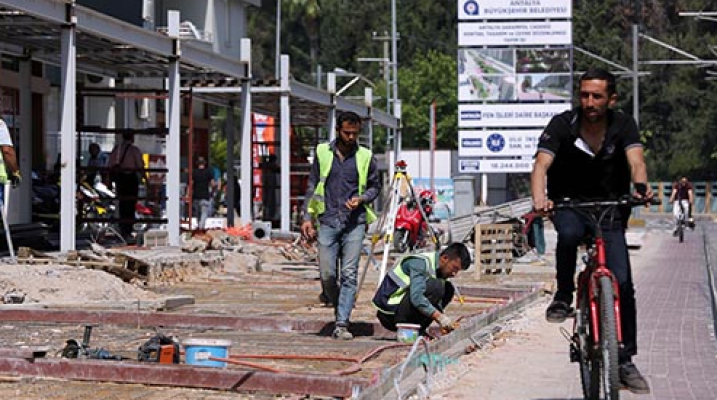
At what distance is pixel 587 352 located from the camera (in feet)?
29.5

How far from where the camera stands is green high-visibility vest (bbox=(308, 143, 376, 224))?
13422 millimetres

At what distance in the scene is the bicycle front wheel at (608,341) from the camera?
8.43 meters

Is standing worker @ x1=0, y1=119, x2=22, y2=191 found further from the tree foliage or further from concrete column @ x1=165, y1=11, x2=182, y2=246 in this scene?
the tree foliage

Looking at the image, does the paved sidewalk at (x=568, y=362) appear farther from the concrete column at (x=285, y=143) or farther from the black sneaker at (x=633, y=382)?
the concrete column at (x=285, y=143)

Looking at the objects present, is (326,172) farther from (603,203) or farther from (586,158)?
(603,203)

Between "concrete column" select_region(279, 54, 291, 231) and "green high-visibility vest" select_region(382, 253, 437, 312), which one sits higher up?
"concrete column" select_region(279, 54, 291, 231)

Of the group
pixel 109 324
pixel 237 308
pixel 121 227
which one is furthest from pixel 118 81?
pixel 109 324

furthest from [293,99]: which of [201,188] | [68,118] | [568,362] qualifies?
[568,362]

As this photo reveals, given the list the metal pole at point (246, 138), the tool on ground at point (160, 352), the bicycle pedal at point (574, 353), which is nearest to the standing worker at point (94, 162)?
the metal pole at point (246, 138)

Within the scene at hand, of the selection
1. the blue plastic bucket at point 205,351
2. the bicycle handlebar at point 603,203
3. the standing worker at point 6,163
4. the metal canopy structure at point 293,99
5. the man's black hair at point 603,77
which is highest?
the metal canopy structure at point 293,99

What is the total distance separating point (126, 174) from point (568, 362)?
51.7ft

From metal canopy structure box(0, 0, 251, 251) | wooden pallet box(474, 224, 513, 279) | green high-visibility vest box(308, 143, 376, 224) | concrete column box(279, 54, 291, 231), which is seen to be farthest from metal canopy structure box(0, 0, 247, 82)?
green high-visibility vest box(308, 143, 376, 224)

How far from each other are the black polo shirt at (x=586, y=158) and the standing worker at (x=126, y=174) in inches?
691

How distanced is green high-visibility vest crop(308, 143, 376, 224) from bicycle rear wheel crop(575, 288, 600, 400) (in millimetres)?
4426
